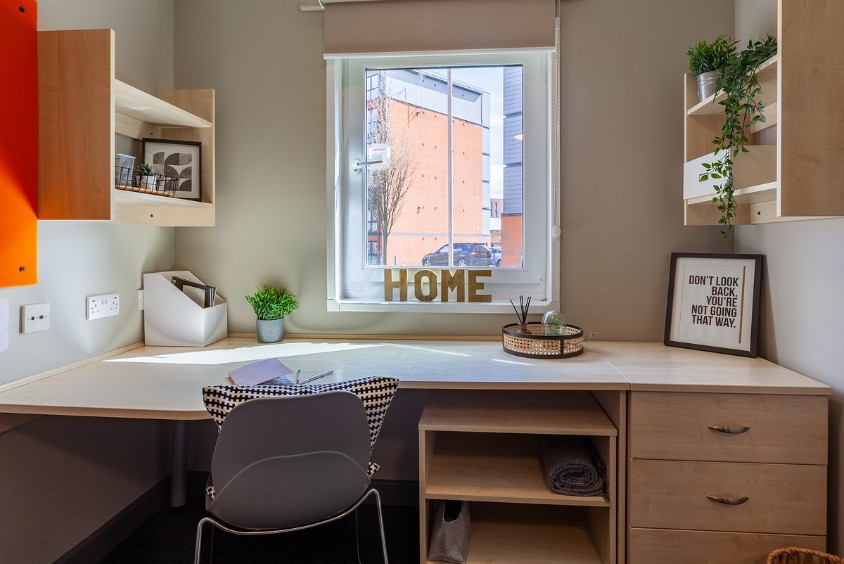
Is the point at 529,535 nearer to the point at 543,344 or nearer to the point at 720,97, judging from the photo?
the point at 543,344

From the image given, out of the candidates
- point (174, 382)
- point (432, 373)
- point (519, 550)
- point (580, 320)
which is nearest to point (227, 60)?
point (174, 382)

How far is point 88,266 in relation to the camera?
173cm

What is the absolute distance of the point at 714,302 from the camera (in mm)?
1851

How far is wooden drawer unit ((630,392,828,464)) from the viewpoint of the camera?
54.5 inches

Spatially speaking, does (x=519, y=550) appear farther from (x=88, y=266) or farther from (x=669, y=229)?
(x=88, y=266)

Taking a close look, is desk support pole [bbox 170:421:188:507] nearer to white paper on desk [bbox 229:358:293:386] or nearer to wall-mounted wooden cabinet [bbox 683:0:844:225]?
white paper on desk [bbox 229:358:293:386]


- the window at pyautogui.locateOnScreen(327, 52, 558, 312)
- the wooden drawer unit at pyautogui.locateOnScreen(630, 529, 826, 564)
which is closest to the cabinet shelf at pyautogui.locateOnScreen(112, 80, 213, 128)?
the window at pyautogui.locateOnScreen(327, 52, 558, 312)

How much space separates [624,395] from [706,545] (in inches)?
18.3

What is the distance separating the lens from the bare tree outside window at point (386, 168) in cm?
219

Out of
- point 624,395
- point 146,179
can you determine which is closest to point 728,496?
point 624,395

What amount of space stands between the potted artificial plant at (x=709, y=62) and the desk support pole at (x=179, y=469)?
2.26m

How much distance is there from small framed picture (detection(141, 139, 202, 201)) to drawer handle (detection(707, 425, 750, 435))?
1.94m

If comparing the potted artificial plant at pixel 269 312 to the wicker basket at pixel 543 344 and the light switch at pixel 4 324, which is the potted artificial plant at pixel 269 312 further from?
the wicker basket at pixel 543 344

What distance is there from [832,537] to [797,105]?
1.22 metres
